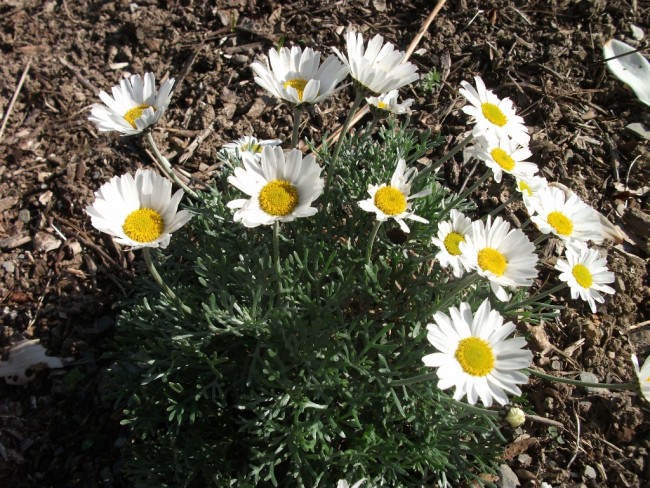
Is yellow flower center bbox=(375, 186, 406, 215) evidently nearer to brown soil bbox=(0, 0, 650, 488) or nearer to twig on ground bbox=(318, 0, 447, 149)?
brown soil bbox=(0, 0, 650, 488)

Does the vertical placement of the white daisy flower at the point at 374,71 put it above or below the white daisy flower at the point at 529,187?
above

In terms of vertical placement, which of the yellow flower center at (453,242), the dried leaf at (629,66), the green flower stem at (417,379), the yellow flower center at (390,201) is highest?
the dried leaf at (629,66)

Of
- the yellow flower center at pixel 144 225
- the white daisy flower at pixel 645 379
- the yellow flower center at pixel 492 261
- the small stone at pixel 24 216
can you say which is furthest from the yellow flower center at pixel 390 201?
the small stone at pixel 24 216

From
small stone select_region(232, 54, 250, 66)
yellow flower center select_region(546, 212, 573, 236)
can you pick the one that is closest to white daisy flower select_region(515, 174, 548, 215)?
yellow flower center select_region(546, 212, 573, 236)

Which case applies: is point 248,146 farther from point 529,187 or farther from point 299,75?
point 529,187

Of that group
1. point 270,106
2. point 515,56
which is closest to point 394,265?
point 270,106

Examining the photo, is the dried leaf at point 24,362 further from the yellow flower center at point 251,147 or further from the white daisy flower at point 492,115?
the white daisy flower at point 492,115

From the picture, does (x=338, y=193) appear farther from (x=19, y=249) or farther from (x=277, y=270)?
(x=19, y=249)
